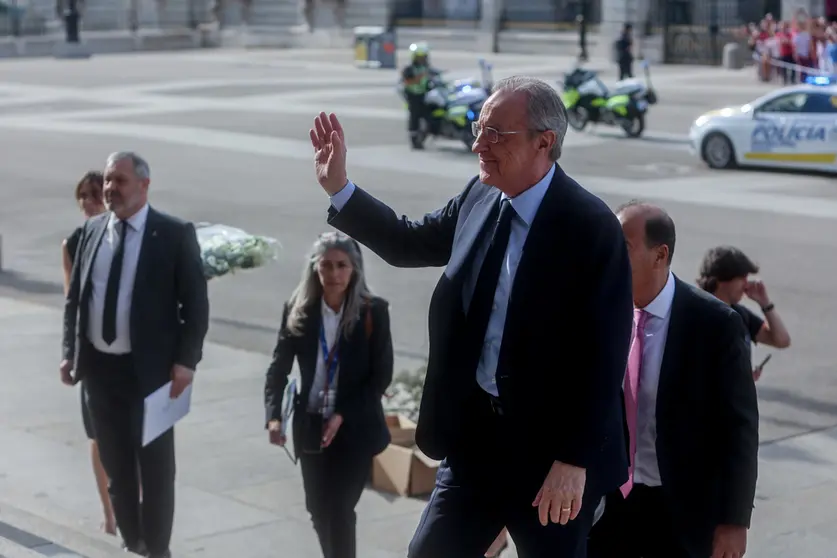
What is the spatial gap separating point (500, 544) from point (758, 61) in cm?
3615

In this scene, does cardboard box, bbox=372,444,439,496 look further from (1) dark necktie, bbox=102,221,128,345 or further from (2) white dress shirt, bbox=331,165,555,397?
(2) white dress shirt, bbox=331,165,555,397

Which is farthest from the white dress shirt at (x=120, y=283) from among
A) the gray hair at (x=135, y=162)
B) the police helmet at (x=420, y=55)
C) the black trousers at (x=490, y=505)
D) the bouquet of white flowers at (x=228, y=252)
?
the police helmet at (x=420, y=55)

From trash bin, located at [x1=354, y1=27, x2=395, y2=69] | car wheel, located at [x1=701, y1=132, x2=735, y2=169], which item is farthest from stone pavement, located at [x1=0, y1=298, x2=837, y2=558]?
trash bin, located at [x1=354, y1=27, x2=395, y2=69]

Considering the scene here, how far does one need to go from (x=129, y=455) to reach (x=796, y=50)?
114 feet

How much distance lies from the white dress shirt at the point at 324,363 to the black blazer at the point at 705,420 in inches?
79.0

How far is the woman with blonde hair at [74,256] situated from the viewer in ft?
22.0

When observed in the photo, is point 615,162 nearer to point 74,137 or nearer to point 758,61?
point 74,137

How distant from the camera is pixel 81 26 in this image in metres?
71.2

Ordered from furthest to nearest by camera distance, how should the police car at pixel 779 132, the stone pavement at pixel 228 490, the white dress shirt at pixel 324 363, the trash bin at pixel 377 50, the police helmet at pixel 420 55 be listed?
the trash bin at pixel 377 50
the police helmet at pixel 420 55
the police car at pixel 779 132
the stone pavement at pixel 228 490
the white dress shirt at pixel 324 363

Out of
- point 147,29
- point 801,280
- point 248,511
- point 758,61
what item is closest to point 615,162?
point 801,280

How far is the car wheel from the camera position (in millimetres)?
22109

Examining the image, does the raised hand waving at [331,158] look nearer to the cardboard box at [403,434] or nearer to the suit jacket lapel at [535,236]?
the suit jacket lapel at [535,236]

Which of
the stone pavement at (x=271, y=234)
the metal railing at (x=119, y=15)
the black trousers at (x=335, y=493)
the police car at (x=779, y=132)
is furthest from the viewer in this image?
the metal railing at (x=119, y=15)

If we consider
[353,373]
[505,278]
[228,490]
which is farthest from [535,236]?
[228,490]
